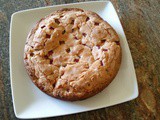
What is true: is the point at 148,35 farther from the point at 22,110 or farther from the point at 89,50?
the point at 22,110

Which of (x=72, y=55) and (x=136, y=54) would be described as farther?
(x=136, y=54)

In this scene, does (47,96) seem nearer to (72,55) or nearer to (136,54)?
(72,55)

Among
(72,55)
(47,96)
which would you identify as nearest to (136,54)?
(72,55)

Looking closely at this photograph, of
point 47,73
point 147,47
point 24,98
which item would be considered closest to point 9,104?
point 24,98

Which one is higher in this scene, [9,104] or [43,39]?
[43,39]
